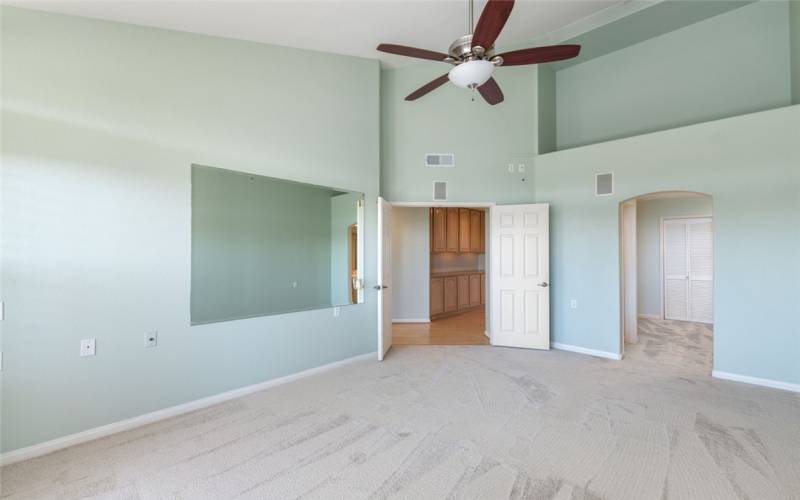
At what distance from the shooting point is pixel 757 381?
3.65 metres

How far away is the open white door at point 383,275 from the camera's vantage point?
14.4 feet

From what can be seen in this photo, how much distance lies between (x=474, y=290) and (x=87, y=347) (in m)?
7.35

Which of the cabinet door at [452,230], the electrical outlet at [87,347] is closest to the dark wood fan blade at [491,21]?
the electrical outlet at [87,347]

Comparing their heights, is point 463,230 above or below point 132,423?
above

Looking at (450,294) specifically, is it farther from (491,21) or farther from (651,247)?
(491,21)

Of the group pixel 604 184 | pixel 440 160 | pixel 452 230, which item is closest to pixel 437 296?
pixel 452 230

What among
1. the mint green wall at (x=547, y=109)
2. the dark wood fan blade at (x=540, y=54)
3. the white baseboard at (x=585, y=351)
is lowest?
the white baseboard at (x=585, y=351)

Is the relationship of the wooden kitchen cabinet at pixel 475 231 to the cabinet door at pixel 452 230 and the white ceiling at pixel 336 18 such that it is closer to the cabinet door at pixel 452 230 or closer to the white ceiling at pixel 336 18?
the cabinet door at pixel 452 230

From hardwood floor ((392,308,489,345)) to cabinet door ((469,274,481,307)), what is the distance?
0.94 m

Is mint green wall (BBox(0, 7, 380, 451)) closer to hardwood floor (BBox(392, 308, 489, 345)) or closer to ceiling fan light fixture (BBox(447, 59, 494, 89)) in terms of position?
ceiling fan light fixture (BBox(447, 59, 494, 89))

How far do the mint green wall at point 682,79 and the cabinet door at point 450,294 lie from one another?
3.59m

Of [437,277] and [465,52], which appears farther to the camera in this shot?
[437,277]

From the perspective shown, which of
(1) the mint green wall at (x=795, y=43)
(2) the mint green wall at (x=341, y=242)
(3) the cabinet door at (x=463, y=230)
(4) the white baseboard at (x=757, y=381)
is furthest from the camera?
(3) the cabinet door at (x=463, y=230)

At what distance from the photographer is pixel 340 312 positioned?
4.26 meters
